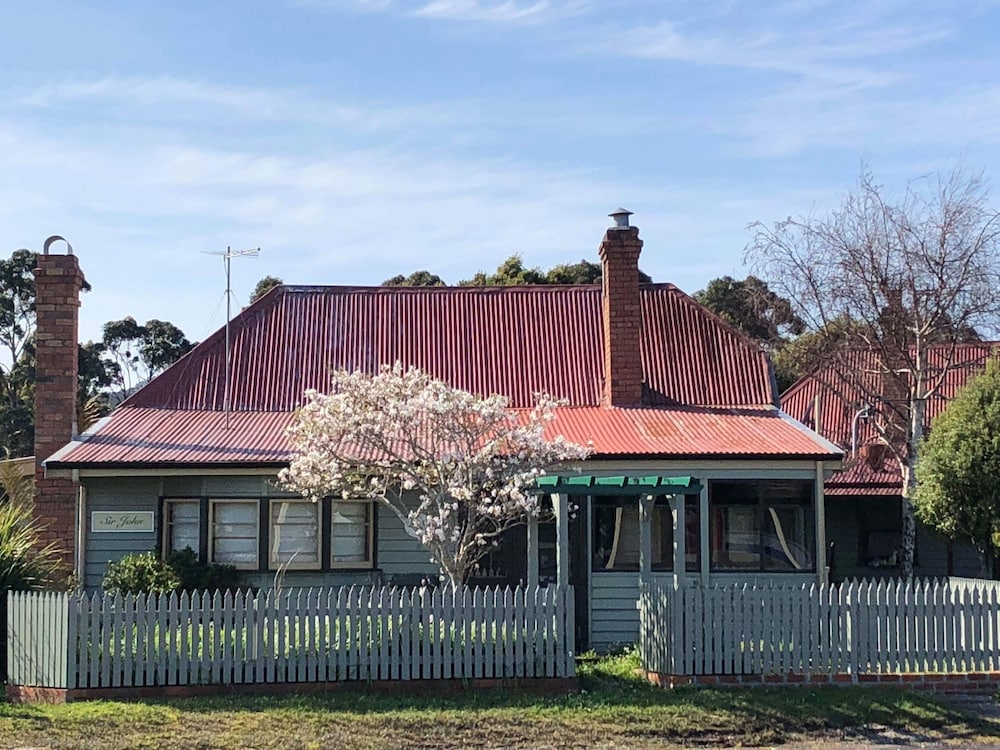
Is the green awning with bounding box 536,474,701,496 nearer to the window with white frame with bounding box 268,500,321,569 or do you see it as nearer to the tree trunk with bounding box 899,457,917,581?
the window with white frame with bounding box 268,500,321,569

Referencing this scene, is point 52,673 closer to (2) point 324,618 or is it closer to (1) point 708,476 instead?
(2) point 324,618

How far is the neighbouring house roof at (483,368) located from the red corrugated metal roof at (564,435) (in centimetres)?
3

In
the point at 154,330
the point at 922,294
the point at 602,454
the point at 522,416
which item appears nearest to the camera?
the point at 602,454

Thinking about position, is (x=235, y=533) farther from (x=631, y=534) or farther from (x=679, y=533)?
(x=679, y=533)

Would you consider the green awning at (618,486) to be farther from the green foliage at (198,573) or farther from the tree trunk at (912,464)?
the tree trunk at (912,464)

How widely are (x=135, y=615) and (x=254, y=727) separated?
202cm

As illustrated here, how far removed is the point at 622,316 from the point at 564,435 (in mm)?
2765

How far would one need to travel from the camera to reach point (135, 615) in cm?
1200

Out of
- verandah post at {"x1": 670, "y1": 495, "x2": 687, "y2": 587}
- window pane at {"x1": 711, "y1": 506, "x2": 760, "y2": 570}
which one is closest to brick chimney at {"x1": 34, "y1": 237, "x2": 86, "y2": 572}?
verandah post at {"x1": 670, "y1": 495, "x2": 687, "y2": 587}

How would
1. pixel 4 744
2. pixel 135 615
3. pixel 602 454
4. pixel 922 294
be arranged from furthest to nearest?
pixel 922 294 < pixel 602 454 < pixel 135 615 < pixel 4 744

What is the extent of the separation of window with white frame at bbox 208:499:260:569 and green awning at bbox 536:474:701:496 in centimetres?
453

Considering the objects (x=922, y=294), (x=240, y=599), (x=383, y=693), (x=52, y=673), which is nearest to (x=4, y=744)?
(x=52, y=673)

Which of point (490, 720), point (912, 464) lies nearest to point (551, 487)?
point (490, 720)

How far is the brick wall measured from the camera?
736 inches
